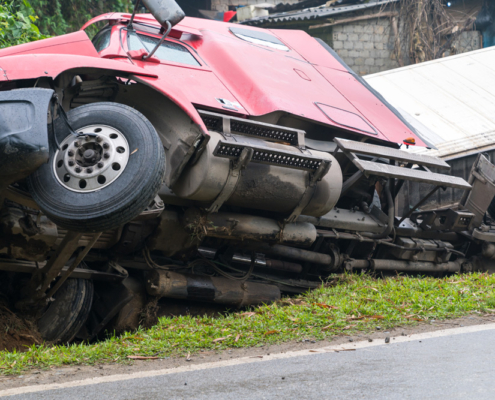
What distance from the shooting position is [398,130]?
711 centimetres

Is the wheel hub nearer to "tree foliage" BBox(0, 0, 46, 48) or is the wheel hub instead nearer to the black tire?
the black tire

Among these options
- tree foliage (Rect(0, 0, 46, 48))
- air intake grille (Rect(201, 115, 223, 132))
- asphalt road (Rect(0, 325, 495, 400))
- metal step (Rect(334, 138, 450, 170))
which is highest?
tree foliage (Rect(0, 0, 46, 48))

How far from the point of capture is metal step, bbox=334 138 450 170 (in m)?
5.97

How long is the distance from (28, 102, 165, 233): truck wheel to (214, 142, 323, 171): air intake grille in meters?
1.08

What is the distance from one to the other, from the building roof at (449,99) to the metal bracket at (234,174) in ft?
15.6

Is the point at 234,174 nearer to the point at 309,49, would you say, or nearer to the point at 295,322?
the point at 295,322

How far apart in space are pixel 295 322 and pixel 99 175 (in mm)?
2019

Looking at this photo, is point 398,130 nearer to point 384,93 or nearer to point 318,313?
point 318,313

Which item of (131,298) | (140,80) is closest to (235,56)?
(140,80)

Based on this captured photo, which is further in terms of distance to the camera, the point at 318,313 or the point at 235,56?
the point at 235,56

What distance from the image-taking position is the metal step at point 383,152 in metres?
5.97

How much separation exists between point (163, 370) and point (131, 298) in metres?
1.97

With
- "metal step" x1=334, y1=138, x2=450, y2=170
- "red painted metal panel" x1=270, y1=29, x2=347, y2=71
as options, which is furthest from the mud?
"red painted metal panel" x1=270, y1=29, x2=347, y2=71

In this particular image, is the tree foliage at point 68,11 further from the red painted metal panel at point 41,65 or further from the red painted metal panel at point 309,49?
the red painted metal panel at point 41,65
